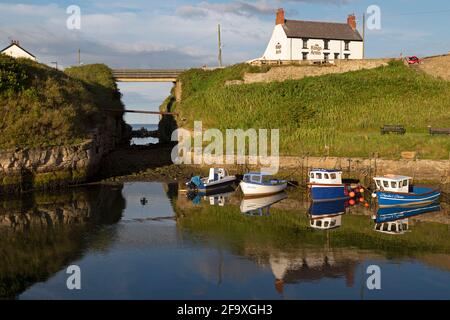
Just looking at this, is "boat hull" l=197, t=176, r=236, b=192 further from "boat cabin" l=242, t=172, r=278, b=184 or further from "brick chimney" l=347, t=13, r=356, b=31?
"brick chimney" l=347, t=13, r=356, b=31

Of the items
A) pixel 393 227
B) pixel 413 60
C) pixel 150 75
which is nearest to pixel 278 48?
pixel 413 60

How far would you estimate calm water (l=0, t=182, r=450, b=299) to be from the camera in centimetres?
1906

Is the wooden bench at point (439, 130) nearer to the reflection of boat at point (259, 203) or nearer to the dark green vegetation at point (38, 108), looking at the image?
the reflection of boat at point (259, 203)

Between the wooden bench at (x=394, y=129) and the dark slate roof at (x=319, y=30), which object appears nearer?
the wooden bench at (x=394, y=129)

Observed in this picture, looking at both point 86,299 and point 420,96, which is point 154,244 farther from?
point 420,96

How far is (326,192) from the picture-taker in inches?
1446

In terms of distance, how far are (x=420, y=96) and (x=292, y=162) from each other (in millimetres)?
21765

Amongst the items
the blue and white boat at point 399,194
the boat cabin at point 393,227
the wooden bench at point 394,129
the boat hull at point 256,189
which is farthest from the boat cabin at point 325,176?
the wooden bench at point 394,129

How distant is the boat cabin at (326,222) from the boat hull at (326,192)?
471cm

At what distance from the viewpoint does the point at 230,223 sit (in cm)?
3069

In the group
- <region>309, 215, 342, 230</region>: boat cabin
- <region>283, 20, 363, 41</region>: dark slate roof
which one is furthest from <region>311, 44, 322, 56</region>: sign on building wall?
<region>309, 215, 342, 230</region>: boat cabin

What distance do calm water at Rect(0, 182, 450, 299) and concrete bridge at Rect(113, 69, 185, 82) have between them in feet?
120

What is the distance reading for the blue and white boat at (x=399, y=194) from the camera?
34447 millimetres

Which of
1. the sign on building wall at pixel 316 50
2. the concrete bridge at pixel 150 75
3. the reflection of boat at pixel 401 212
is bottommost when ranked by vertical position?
the reflection of boat at pixel 401 212
